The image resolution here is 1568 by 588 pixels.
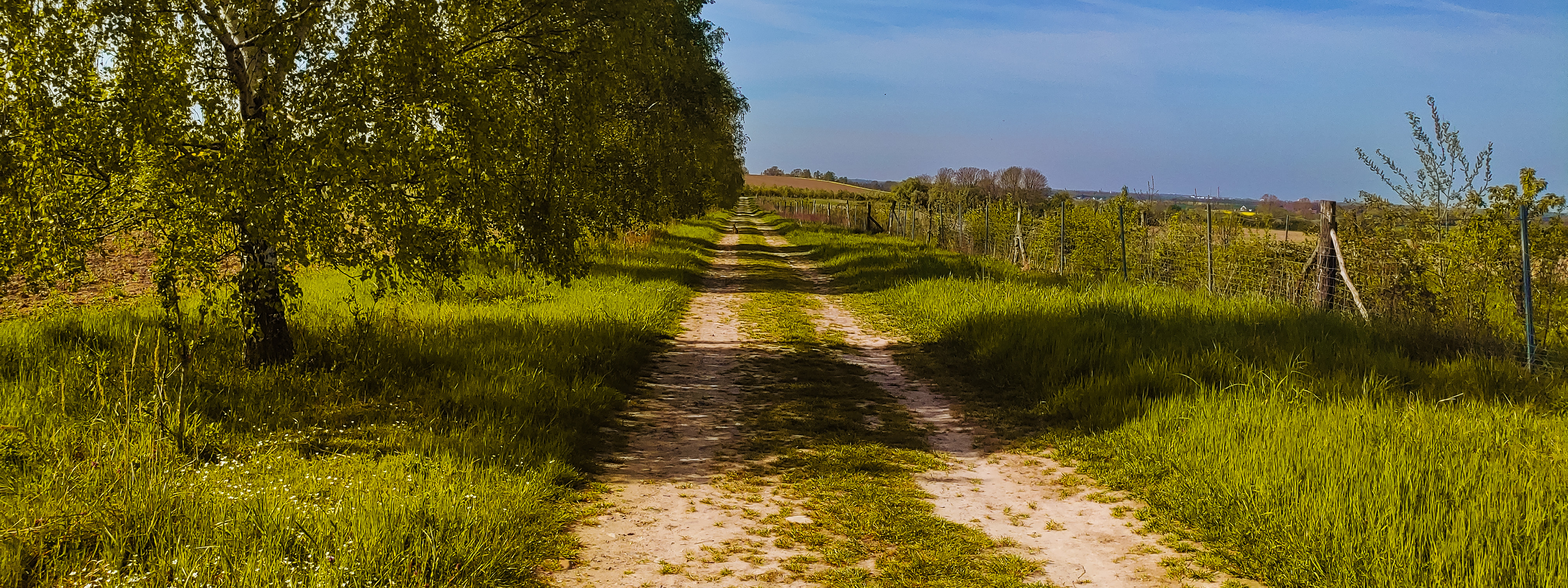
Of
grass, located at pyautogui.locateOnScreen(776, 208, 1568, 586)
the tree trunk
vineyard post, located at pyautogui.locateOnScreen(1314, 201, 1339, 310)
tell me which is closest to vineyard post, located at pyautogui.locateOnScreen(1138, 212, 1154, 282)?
grass, located at pyautogui.locateOnScreen(776, 208, 1568, 586)

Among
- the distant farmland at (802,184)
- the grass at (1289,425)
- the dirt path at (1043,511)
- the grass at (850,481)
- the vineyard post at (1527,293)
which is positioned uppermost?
the distant farmland at (802,184)

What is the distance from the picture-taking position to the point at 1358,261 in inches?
426

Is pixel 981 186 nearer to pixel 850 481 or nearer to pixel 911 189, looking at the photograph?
pixel 911 189

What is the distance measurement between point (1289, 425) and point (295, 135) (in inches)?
273

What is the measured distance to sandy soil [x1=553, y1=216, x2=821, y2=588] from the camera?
4.05 meters

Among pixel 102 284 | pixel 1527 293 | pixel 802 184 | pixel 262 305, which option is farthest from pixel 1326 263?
pixel 802 184

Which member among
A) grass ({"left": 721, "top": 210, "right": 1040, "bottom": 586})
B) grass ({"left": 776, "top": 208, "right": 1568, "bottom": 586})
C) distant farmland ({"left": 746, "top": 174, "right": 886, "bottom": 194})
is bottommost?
grass ({"left": 721, "top": 210, "right": 1040, "bottom": 586})

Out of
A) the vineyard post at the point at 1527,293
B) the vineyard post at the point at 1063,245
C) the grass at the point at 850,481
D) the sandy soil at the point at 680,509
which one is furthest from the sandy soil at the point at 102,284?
the vineyard post at the point at 1063,245

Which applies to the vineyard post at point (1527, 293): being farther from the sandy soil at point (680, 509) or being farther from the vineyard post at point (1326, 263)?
the sandy soil at point (680, 509)

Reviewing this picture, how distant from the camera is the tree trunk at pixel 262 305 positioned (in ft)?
19.7

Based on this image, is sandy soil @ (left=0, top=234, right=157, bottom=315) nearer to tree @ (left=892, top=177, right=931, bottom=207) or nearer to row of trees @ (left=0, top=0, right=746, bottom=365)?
row of trees @ (left=0, top=0, right=746, bottom=365)

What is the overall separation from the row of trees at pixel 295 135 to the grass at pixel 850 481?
2.57 metres

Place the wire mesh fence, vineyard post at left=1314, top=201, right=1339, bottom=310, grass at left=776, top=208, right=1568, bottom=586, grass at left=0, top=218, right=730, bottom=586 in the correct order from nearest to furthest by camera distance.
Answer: grass at left=0, top=218, right=730, bottom=586
grass at left=776, top=208, right=1568, bottom=586
the wire mesh fence
vineyard post at left=1314, top=201, right=1339, bottom=310

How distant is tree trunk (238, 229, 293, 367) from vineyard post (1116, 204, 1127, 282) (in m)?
12.2
